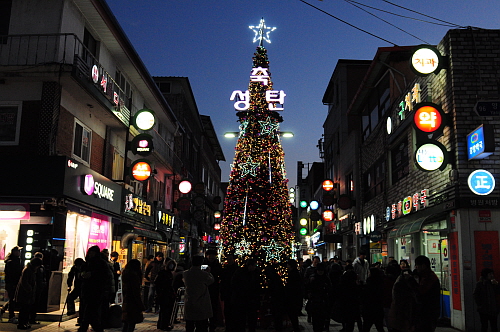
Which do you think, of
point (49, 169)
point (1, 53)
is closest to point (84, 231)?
point (49, 169)

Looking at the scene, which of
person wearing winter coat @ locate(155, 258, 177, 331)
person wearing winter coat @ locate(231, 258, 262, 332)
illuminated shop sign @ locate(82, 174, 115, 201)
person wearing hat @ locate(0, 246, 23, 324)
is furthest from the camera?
illuminated shop sign @ locate(82, 174, 115, 201)

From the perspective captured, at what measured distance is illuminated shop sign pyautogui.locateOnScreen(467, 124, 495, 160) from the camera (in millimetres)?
12141

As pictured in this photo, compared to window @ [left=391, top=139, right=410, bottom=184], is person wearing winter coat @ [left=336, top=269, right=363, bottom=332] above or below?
below

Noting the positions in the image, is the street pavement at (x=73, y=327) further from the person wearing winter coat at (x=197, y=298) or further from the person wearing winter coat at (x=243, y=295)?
the person wearing winter coat at (x=197, y=298)

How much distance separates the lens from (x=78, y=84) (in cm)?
1533

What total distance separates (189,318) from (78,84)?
934cm

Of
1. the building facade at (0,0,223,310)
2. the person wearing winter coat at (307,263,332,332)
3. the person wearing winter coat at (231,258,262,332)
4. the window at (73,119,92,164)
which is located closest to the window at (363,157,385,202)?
the building facade at (0,0,223,310)

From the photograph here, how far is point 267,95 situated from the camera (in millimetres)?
20797

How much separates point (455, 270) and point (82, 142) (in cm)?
1309

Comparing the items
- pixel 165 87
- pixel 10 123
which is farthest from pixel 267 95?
pixel 165 87

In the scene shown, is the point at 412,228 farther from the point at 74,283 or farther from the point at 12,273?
the point at 12,273

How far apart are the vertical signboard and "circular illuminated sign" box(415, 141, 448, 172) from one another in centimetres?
196

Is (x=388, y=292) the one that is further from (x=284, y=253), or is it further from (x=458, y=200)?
(x=284, y=253)

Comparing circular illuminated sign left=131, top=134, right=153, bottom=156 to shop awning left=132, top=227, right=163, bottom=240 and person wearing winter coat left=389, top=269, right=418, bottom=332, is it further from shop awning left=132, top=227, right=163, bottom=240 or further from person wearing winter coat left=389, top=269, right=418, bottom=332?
person wearing winter coat left=389, top=269, right=418, bottom=332
